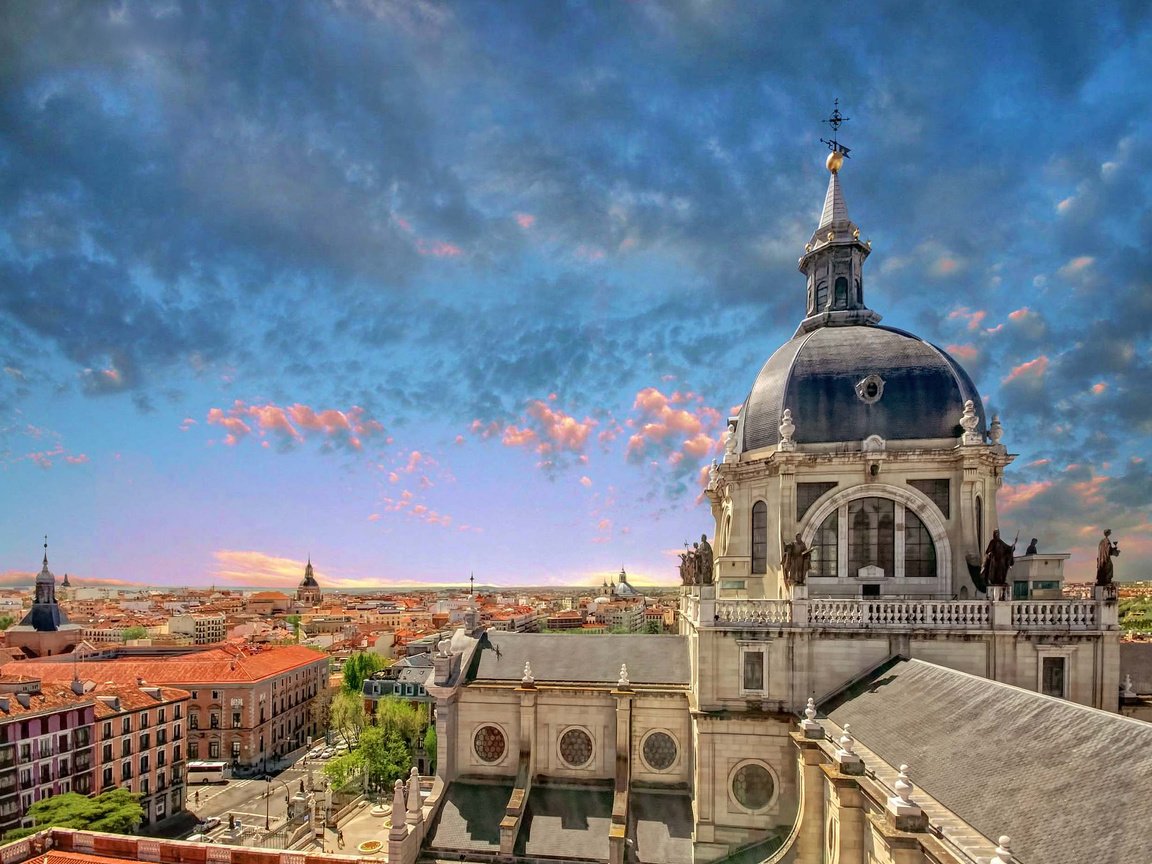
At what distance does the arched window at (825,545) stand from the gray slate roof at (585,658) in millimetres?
8169

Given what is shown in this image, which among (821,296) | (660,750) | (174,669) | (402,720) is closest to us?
(660,750)

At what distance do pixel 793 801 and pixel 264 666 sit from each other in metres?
79.0

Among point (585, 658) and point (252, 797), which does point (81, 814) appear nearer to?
point (252, 797)

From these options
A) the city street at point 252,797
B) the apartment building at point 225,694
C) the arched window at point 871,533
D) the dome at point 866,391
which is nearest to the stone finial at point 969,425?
the dome at point 866,391

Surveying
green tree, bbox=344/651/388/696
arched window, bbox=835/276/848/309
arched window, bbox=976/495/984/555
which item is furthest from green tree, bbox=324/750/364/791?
arched window, bbox=835/276/848/309

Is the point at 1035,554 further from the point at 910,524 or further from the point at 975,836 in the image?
the point at 975,836

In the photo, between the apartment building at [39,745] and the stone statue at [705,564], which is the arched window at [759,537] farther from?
the apartment building at [39,745]

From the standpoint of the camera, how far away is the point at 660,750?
1187 inches

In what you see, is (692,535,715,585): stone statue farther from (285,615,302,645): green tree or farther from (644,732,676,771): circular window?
(285,615,302,645): green tree

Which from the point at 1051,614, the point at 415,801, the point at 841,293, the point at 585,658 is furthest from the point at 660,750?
the point at 841,293

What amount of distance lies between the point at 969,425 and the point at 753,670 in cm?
1424

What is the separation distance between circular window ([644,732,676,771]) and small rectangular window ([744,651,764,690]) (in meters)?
6.45

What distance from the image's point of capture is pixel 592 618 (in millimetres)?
185625

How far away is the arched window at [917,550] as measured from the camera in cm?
2834
